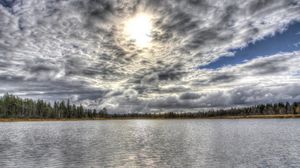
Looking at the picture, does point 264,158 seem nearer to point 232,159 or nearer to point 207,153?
point 232,159

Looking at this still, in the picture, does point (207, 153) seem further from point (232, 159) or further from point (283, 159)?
point (283, 159)

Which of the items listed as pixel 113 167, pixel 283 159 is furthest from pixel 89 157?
pixel 283 159

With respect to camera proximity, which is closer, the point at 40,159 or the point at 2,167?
the point at 2,167

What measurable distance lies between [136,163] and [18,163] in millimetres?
13632

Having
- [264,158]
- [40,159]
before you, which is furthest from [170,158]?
[40,159]

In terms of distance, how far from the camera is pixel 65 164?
29.7 meters

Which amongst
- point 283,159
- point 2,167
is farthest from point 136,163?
point 283,159

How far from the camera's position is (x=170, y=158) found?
33562mm

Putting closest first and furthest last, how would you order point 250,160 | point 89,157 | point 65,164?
point 65,164 → point 250,160 → point 89,157

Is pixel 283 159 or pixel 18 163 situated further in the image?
pixel 283 159

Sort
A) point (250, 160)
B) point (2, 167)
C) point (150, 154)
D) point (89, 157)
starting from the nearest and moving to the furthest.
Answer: point (2, 167)
point (250, 160)
point (89, 157)
point (150, 154)

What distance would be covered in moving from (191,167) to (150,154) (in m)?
9.87

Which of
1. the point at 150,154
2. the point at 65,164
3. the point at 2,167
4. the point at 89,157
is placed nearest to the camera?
the point at 2,167

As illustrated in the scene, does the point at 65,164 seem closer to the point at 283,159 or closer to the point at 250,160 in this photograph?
the point at 250,160
